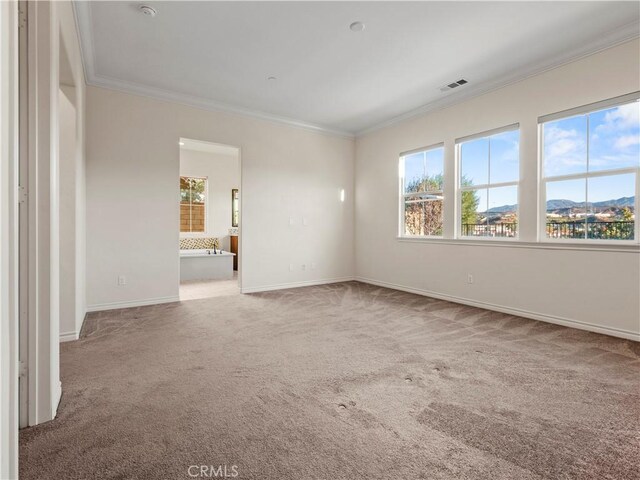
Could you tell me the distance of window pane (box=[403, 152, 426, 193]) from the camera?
5.40 meters

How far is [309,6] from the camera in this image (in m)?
2.86

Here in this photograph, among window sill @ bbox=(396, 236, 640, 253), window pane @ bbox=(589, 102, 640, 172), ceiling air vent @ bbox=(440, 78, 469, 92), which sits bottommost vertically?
window sill @ bbox=(396, 236, 640, 253)

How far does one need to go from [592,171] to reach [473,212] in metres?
1.39

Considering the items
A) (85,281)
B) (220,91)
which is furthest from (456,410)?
(220,91)

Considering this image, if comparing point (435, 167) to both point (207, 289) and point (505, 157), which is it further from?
point (207, 289)

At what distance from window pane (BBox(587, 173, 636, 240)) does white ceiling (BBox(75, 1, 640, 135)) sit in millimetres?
1324

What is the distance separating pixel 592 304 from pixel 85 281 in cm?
564

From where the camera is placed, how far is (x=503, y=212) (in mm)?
4297

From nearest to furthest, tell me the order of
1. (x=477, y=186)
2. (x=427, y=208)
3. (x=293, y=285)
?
(x=477, y=186) < (x=427, y=208) < (x=293, y=285)

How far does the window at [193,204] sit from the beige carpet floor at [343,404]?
508 centimetres

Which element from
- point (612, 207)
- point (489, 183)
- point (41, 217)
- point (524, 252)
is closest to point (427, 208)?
point (489, 183)

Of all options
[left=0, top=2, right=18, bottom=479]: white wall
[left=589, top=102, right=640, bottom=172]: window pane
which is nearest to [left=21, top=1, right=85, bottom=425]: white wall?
[left=0, top=2, right=18, bottom=479]: white wall

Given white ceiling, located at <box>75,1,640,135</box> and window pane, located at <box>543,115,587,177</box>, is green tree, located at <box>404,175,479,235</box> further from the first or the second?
white ceiling, located at <box>75,1,640,135</box>

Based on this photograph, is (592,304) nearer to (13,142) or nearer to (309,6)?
(309,6)
